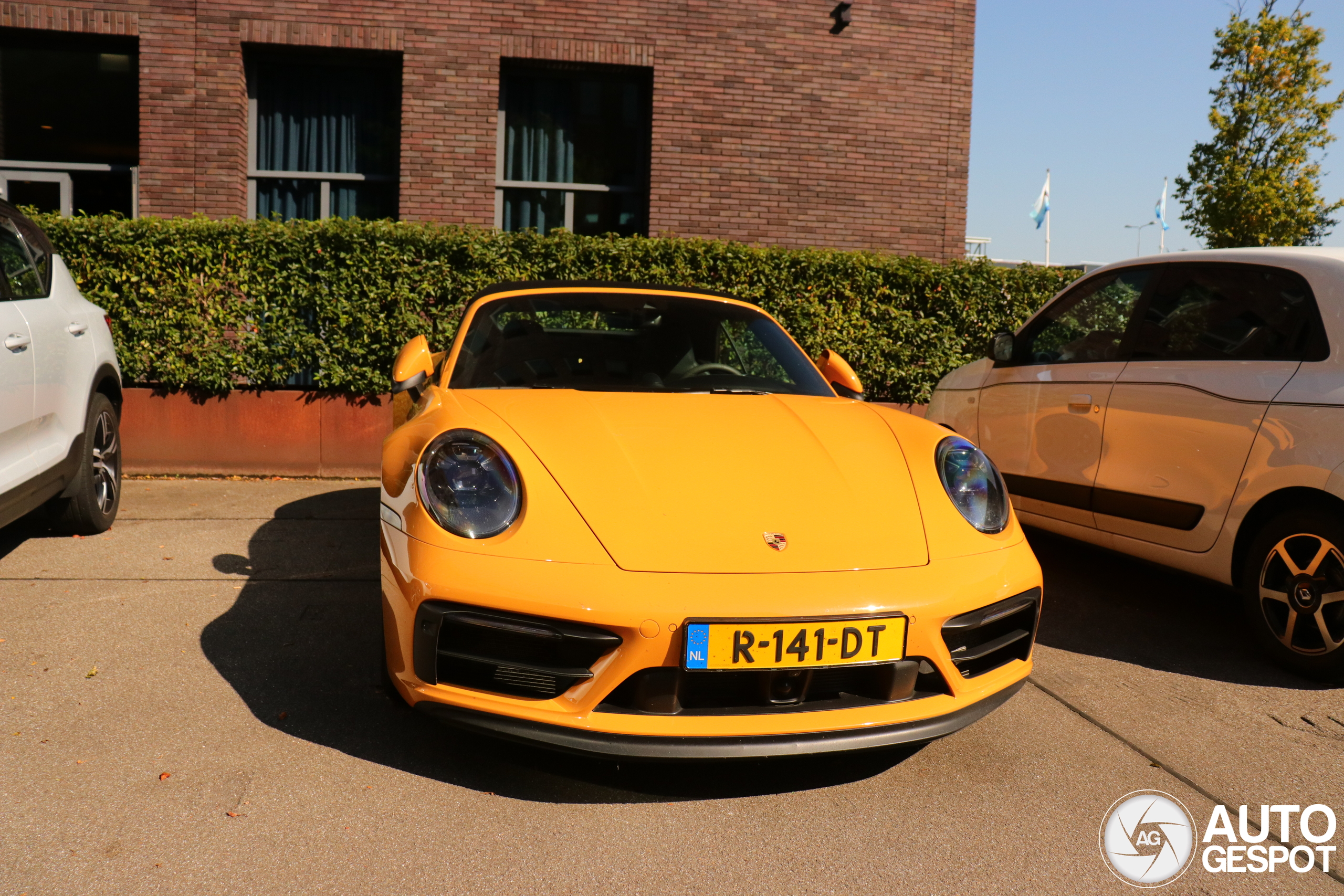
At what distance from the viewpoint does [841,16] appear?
32.9 ft

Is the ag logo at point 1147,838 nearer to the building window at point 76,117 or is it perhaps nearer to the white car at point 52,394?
the white car at point 52,394

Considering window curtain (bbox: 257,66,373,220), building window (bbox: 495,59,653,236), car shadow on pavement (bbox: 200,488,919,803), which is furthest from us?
building window (bbox: 495,59,653,236)

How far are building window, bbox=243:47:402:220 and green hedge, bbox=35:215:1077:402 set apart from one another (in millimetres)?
3205

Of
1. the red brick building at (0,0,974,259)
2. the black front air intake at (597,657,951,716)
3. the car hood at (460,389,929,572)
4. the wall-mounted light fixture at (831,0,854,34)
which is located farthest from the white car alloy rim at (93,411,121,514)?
the wall-mounted light fixture at (831,0,854,34)

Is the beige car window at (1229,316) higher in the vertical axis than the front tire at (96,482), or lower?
higher

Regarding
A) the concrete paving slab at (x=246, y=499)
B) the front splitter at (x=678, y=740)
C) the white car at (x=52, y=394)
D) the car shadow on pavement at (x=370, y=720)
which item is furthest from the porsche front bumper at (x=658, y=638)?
the concrete paving slab at (x=246, y=499)

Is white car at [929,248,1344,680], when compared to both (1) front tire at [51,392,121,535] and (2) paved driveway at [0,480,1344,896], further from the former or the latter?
(1) front tire at [51,392,121,535]

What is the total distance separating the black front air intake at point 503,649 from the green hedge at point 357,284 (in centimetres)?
504

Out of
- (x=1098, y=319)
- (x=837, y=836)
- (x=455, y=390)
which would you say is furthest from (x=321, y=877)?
(x=1098, y=319)

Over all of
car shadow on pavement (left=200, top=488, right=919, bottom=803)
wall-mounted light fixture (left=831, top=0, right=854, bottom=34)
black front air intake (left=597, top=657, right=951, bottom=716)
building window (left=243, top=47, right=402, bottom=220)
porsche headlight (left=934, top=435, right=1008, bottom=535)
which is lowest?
car shadow on pavement (left=200, top=488, right=919, bottom=803)

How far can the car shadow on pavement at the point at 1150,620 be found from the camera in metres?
3.73

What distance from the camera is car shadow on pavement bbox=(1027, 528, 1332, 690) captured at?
373 cm

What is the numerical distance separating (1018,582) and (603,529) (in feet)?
3.65

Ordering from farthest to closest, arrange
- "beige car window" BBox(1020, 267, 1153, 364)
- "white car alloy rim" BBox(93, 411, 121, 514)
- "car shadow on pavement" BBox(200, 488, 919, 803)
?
"white car alloy rim" BBox(93, 411, 121, 514), "beige car window" BBox(1020, 267, 1153, 364), "car shadow on pavement" BBox(200, 488, 919, 803)
